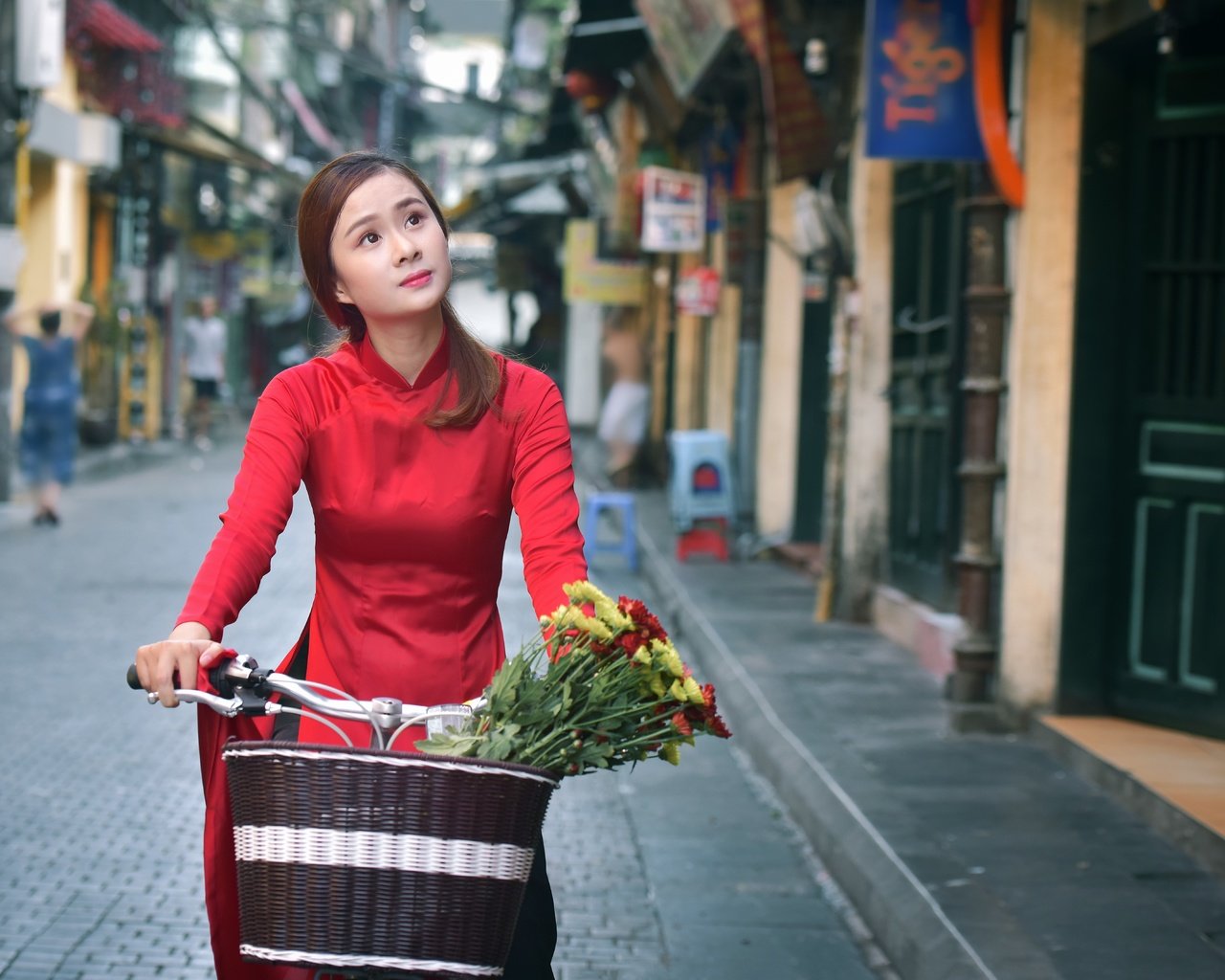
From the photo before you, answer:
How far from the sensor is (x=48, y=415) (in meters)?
16.1

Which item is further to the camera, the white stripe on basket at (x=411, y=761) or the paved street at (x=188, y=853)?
the paved street at (x=188, y=853)

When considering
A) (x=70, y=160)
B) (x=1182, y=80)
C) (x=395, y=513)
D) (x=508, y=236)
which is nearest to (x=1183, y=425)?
(x=1182, y=80)

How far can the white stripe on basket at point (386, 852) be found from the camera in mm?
2393

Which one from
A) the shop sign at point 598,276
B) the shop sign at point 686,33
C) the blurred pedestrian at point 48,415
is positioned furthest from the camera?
the shop sign at point 598,276

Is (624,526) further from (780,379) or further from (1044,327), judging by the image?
(1044,327)

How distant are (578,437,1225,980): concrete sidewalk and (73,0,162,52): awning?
50.7 ft

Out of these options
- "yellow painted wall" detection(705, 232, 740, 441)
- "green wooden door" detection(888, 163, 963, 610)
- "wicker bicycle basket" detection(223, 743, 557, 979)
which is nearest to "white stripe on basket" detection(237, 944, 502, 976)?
"wicker bicycle basket" detection(223, 743, 557, 979)

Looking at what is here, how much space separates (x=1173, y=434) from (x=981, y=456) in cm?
74

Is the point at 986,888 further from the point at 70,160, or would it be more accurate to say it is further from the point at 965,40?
the point at 70,160

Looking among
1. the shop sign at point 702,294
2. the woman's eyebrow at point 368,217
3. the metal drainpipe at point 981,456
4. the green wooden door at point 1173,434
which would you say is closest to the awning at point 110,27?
the shop sign at point 702,294

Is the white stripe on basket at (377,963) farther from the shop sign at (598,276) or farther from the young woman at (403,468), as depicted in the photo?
the shop sign at (598,276)

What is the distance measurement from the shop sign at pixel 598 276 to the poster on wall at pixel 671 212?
648 centimetres

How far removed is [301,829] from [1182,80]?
575cm

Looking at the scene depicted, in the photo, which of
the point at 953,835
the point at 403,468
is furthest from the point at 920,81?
the point at 403,468
